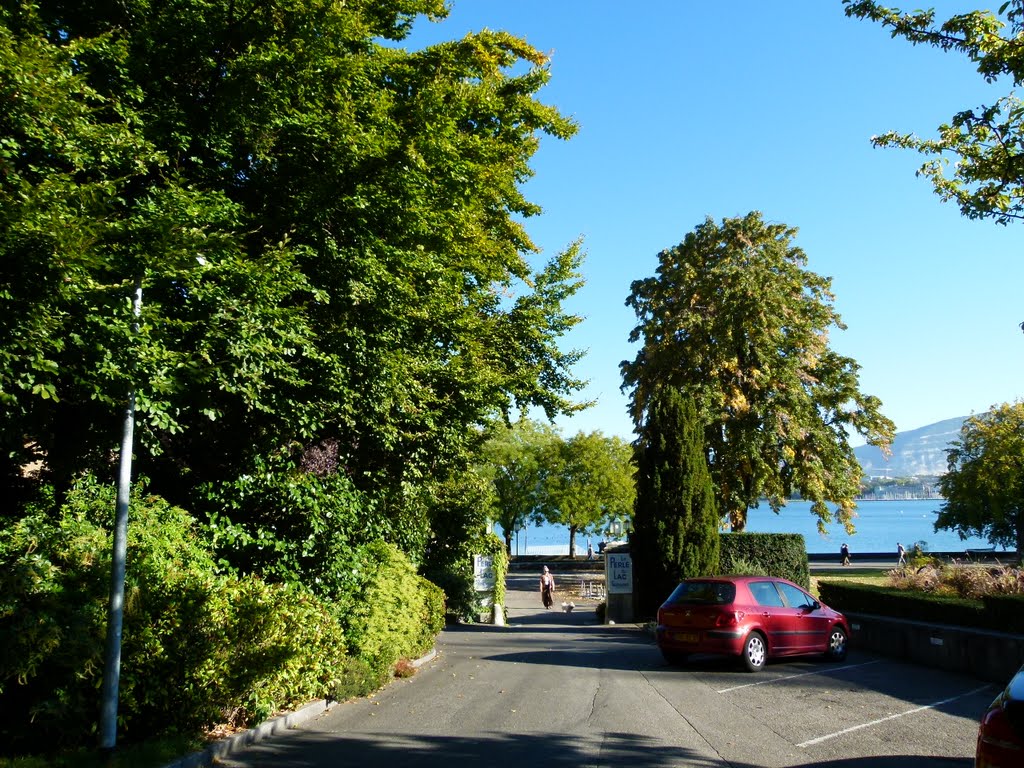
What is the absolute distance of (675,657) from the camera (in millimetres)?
14219

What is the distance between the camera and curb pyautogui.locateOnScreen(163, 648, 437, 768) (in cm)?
698

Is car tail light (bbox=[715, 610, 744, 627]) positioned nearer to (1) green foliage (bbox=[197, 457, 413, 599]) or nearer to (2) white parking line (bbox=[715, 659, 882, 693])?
(2) white parking line (bbox=[715, 659, 882, 693])

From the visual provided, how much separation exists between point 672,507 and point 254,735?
53.2ft

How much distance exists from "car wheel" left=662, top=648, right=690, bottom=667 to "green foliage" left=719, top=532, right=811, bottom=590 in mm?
9893

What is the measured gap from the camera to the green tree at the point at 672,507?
73.3ft

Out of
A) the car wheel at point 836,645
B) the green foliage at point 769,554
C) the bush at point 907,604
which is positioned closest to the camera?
the bush at point 907,604

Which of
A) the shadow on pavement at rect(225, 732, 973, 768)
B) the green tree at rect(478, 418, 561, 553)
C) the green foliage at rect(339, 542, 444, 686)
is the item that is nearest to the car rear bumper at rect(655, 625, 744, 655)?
the green foliage at rect(339, 542, 444, 686)

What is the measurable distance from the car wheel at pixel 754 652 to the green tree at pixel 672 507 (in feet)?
27.9

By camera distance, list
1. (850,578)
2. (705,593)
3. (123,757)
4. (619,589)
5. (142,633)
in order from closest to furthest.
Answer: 1. (123,757)
2. (142,633)
3. (705,593)
4. (619,589)
5. (850,578)

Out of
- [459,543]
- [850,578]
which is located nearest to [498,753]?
[459,543]

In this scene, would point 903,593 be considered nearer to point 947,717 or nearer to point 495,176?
point 947,717

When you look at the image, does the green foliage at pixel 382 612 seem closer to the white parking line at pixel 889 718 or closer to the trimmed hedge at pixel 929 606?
the white parking line at pixel 889 718

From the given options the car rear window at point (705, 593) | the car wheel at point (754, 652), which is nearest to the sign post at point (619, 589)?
the car rear window at point (705, 593)

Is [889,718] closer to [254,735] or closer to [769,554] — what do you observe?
[254,735]
